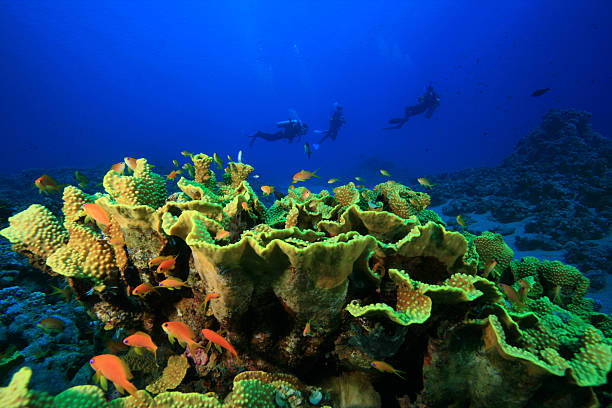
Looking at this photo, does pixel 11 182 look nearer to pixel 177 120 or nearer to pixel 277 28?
pixel 177 120

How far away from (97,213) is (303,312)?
2065 millimetres

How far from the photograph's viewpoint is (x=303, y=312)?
5.98 ft

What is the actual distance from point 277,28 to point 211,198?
587 feet

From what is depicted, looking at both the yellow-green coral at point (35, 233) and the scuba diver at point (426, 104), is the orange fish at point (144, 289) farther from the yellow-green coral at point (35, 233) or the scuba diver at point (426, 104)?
the scuba diver at point (426, 104)

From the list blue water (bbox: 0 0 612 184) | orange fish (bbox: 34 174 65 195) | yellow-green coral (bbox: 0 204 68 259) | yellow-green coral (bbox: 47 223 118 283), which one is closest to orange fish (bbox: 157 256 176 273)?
yellow-green coral (bbox: 47 223 118 283)

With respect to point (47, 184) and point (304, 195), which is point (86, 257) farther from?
point (47, 184)

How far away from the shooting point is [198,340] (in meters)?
2.29

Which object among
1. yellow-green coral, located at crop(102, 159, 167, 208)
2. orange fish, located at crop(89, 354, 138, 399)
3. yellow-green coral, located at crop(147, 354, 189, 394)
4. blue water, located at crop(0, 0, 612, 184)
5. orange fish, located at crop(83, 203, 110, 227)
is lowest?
yellow-green coral, located at crop(147, 354, 189, 394)

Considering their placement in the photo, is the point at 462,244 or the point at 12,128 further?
the point at 12,128

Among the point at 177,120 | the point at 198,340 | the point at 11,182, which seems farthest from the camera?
the point at 177,120

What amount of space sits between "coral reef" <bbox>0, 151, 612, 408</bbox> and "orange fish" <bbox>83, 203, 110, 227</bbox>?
0.8 inches

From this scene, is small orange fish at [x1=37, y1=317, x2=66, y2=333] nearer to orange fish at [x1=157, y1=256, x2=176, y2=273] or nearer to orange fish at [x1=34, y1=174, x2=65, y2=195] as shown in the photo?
orange fish at [x1=157, y1=256, x2=176, y2=273]

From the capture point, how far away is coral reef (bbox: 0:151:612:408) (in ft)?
5.14

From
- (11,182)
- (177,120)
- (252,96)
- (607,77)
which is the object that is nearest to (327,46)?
(252,96)
